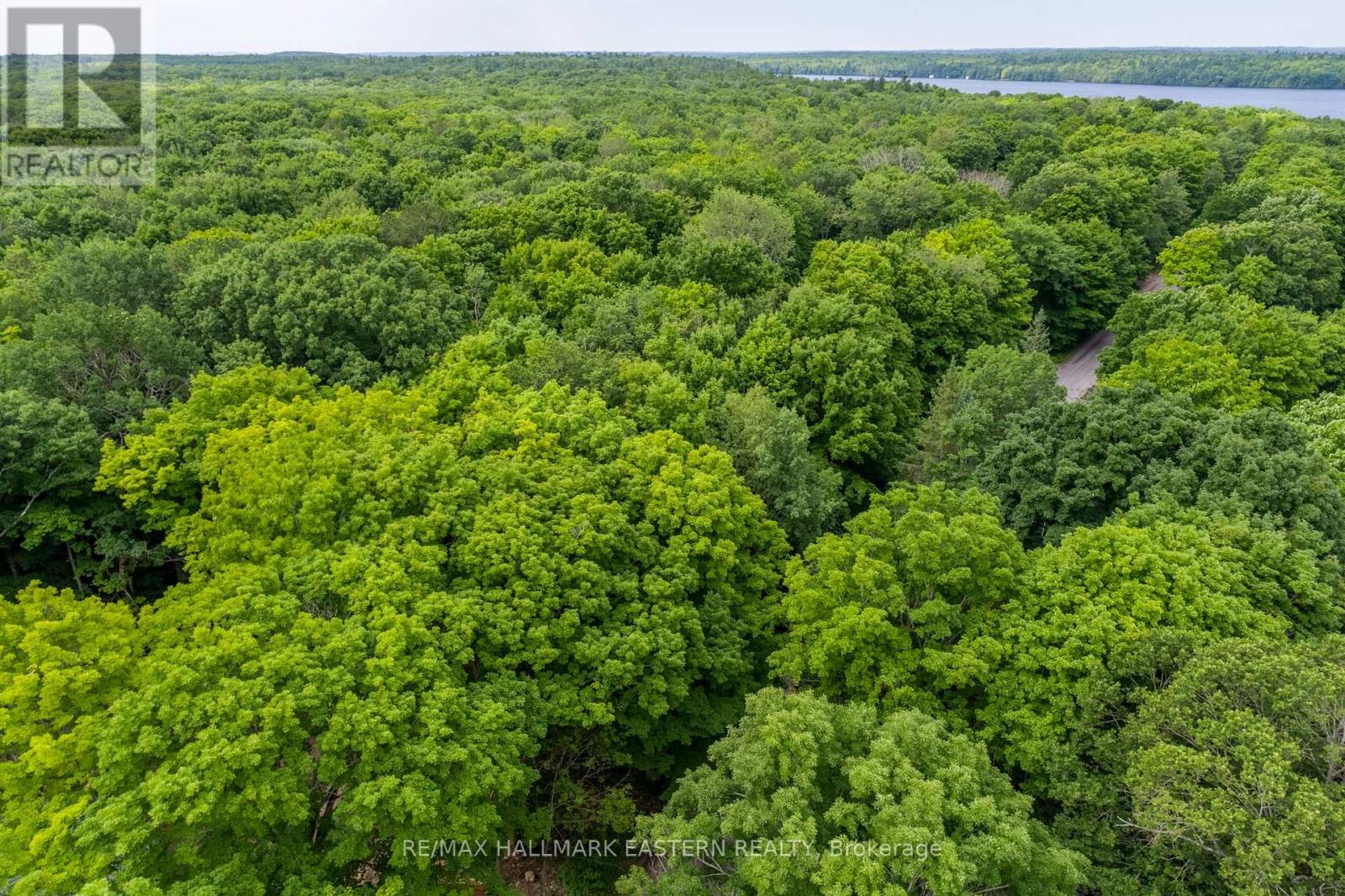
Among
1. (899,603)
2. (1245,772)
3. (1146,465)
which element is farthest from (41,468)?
(1146,465)

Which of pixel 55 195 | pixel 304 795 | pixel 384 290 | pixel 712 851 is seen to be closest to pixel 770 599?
pixel 712 851

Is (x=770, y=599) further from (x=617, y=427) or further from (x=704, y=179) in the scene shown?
(x=704, y=179)

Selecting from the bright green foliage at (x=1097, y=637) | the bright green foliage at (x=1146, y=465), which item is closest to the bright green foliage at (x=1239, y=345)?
the bright green foliage at (x=1146, y=465)

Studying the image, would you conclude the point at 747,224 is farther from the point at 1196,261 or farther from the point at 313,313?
the point at 1196,261

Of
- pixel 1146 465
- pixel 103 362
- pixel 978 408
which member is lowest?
pixel 1146 465

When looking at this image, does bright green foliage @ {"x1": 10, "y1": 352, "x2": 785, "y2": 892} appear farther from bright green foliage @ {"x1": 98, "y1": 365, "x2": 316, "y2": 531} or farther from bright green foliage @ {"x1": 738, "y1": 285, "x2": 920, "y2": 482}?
bright green foliage @ {"x1": 738, "y1": 285, "x2": 920, "y2": 482}

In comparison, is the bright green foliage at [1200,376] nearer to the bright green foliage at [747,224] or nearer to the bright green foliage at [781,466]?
the bright green foliage at [781,466]
